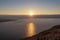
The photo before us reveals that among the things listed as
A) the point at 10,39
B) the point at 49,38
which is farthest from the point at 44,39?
the point at 10,39

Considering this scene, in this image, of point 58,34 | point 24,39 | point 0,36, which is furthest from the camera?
point 0,36

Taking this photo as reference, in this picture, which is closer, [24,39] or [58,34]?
[58,34]

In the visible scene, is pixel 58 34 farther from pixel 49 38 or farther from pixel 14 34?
pixel 14 34

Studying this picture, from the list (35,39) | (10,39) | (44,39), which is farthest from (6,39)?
(44,39)

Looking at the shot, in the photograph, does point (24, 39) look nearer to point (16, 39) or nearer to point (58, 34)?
point (16, 39)

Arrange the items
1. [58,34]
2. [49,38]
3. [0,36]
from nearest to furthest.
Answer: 1. [49,38]
2. [58,34]
3. [0,36]

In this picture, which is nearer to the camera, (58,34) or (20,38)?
(58,34)

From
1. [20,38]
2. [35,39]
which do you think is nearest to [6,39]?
[20,38]

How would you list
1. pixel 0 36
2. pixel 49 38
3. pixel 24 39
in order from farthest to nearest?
pixel 0 36 → pixel 24 39 → pixel 49 38
